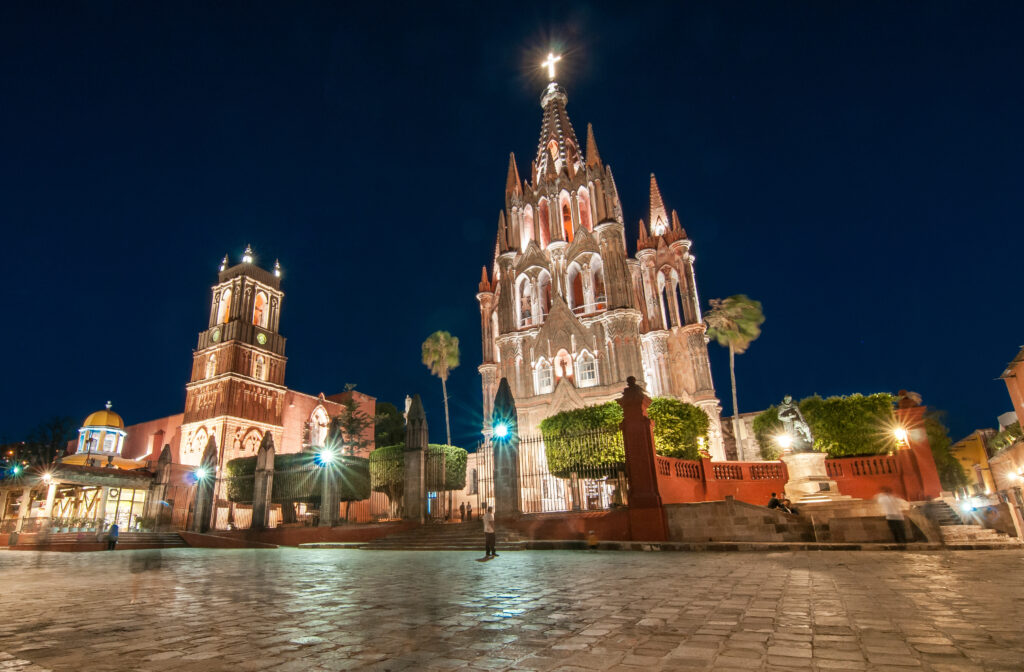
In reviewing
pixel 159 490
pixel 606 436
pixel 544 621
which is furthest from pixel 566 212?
pixel 544 621

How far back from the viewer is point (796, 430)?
1834cm

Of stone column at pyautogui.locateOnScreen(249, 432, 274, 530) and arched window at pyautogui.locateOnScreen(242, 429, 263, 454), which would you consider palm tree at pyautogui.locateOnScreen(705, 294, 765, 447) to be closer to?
stone column at pyautogui.locateOnScreen(249, 432, 274, 530)

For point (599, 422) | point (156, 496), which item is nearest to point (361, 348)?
point (156, 496)

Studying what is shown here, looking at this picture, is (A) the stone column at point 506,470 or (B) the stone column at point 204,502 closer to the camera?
(A) the stone column at point 506,470

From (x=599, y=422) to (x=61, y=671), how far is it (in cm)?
2279

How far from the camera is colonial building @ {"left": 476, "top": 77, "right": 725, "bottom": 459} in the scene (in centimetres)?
3628

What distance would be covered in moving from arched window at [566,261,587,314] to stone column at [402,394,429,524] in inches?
832

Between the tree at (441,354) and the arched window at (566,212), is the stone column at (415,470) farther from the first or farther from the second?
the tree at (441,354)

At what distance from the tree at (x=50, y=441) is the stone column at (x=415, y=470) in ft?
171

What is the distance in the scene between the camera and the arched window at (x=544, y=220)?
144 feet

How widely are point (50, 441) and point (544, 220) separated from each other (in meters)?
56.0

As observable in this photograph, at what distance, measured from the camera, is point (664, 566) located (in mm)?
9391

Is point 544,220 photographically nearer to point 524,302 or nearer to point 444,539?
point 524,302

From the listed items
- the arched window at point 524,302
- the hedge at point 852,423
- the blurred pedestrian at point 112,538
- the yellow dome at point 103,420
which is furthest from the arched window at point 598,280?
the yellow dome at point 103,420
